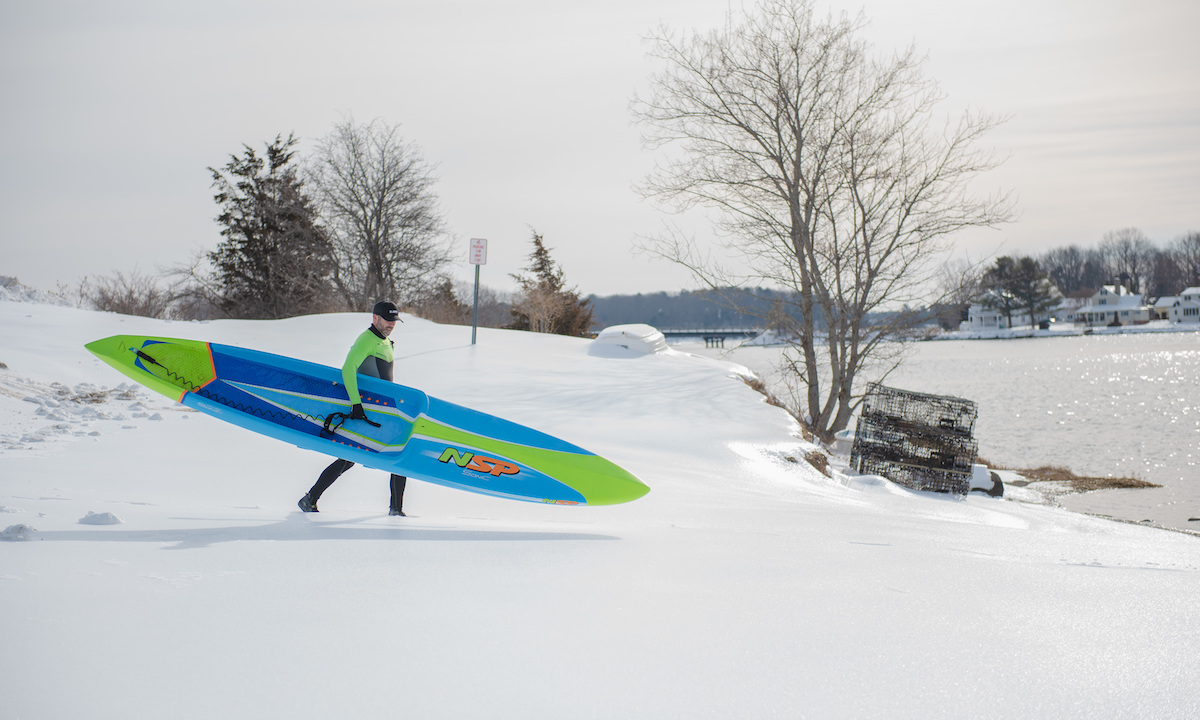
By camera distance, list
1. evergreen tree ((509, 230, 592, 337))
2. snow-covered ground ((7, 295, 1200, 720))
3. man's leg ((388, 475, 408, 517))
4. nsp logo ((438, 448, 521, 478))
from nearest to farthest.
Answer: snow-covered ground ((7, 295, 1200, 720))
man's leg ((388, 475, 408, 517))
nsp logo ((438, 448, 521, 478))
evergreen tree ((509, 230, 592, 337))

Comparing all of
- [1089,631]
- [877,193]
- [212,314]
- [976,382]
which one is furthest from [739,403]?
[976,382]

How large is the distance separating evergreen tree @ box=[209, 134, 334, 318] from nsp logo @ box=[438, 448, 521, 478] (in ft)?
77.7

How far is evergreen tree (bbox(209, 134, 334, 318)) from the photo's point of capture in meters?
26.9

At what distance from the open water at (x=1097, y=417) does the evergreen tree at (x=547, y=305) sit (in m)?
6.95

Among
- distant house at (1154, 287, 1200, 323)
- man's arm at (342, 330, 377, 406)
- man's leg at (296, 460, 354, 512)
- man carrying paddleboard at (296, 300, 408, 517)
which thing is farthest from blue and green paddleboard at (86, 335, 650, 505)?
distant house at (1154, 287, 1200, 323)

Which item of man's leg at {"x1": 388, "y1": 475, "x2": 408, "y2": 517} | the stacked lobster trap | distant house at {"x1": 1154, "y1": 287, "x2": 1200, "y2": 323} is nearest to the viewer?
man's leg at {"x1": 388, "y1": 475, "x2": 408, "y2": 517}

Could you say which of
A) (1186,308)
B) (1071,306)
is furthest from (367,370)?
(1186,308)

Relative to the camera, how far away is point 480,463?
Answer: 5.23 m

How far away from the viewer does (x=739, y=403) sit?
40.0ft

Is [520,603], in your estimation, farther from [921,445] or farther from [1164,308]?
[1164,308]

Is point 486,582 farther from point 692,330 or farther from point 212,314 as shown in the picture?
point 692,330

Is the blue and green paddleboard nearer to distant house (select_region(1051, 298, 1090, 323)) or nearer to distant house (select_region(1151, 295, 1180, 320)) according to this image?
distant house (select_region(1051, 298, 1090, 323))

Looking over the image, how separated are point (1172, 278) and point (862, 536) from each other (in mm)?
128754

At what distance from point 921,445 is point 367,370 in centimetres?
940
